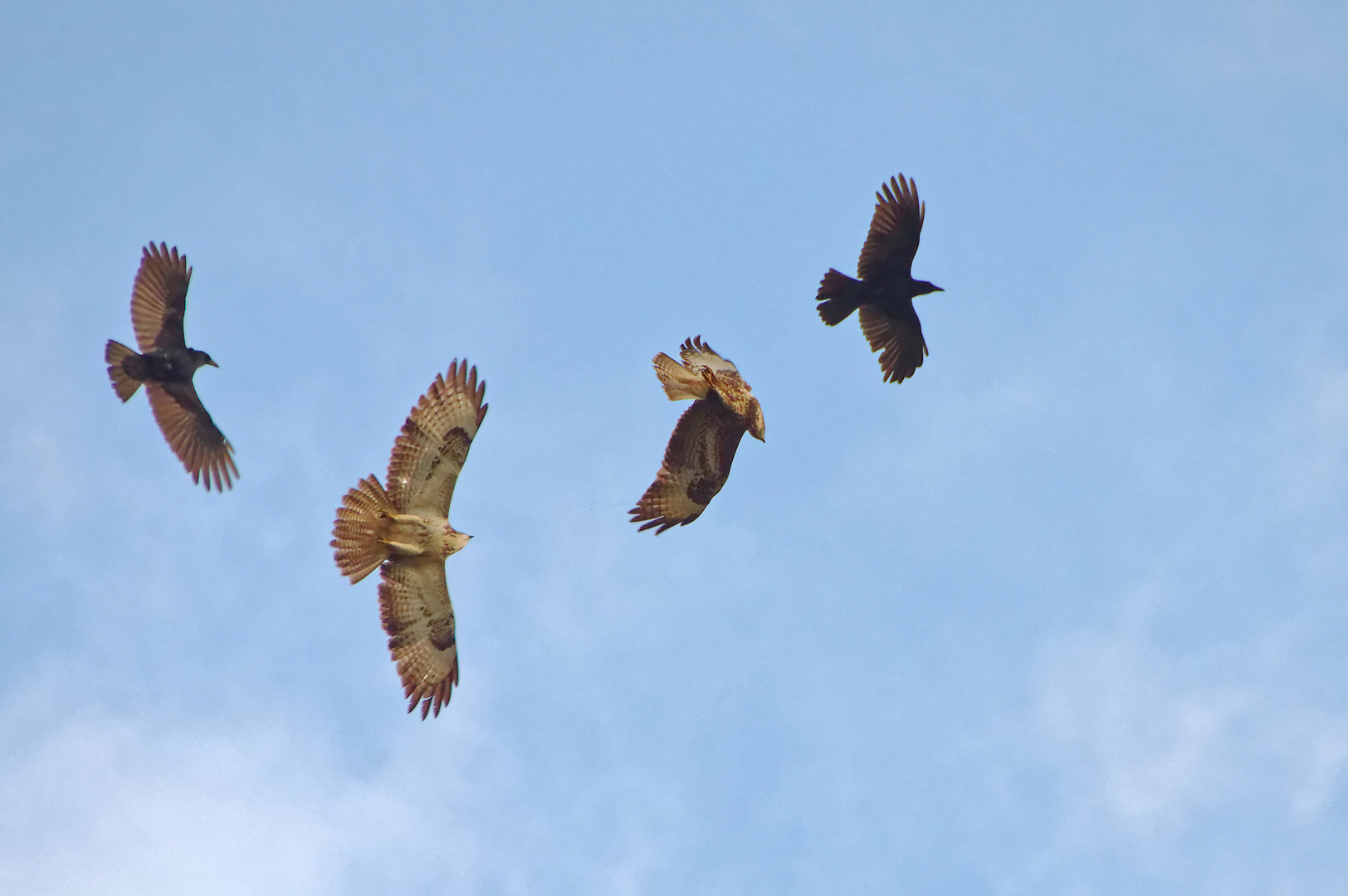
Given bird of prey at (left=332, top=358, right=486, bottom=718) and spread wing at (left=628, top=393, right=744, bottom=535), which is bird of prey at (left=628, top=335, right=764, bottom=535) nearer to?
spread wing at (left=628, top=393, right=744, bottom=535)

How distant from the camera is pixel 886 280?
1608cm

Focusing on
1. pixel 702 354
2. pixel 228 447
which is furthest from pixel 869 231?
pixel 228 447

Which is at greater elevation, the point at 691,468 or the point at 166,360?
the point at 166,360

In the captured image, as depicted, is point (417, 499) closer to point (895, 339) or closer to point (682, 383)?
point (682, 383)

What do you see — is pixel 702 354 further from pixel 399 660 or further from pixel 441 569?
pixel 399 660

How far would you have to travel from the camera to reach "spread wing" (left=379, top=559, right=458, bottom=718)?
1402cm

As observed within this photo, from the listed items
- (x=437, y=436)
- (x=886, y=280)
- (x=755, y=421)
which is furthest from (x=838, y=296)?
(x=437, y=436)

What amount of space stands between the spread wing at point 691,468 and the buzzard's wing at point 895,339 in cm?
288

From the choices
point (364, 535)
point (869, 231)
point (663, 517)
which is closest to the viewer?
point (364, 535)

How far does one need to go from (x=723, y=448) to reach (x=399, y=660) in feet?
12.8

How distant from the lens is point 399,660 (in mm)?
14266

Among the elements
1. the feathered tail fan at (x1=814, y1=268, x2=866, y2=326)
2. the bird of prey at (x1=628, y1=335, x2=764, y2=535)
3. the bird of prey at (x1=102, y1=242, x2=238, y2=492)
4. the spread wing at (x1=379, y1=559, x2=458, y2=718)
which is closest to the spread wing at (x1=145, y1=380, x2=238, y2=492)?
the bird of prey at (x1=102, y1=242, x2=238, y2=492)

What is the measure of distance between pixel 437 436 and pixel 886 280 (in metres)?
5.60

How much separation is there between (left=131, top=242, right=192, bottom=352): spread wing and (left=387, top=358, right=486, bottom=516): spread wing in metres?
4.07
